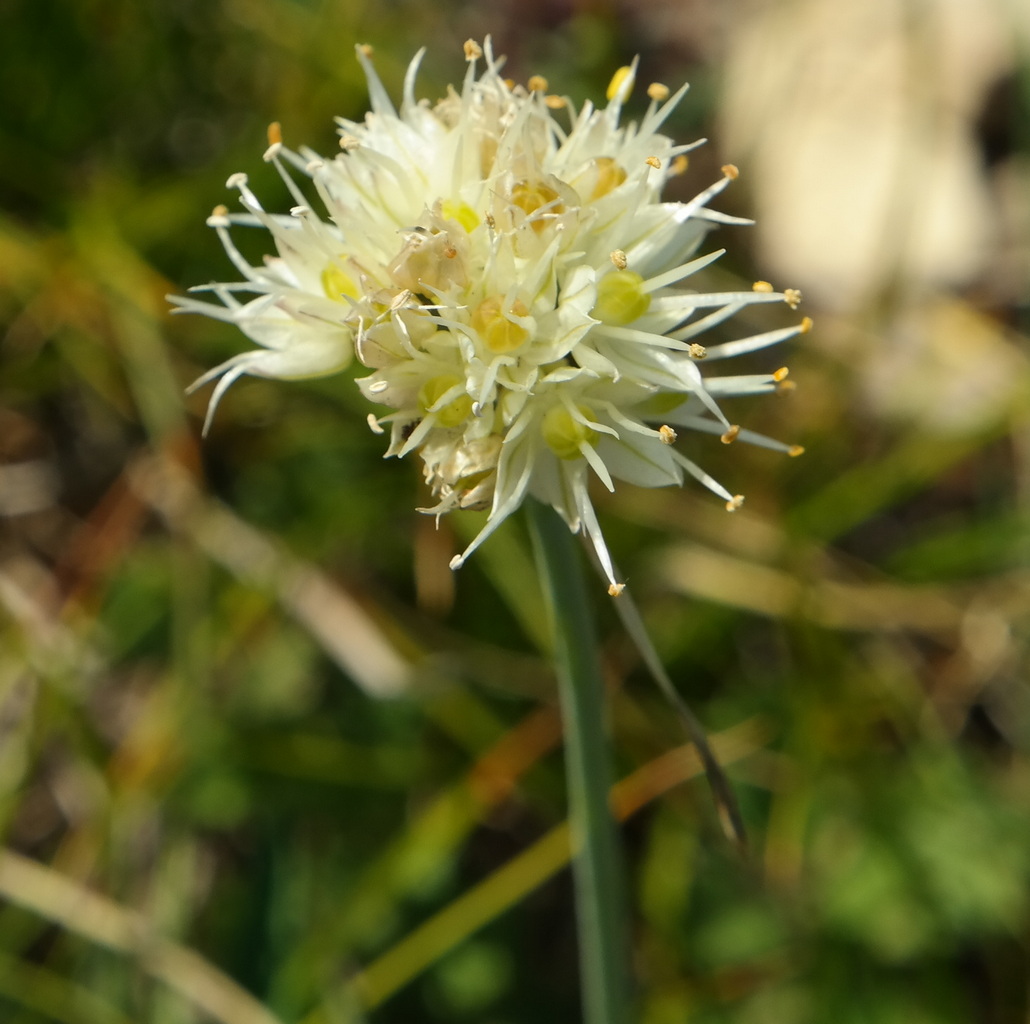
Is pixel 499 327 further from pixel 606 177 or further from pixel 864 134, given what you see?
pixel 864 134

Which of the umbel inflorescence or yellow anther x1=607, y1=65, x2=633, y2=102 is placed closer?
the umbel inflorescence

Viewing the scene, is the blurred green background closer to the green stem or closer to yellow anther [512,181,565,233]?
the green stem

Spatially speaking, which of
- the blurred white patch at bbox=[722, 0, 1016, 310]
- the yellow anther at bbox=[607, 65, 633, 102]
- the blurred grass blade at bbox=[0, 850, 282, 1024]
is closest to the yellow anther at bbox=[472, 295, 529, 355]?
the yellow anther at bbox=[607, 65, 633, 102]

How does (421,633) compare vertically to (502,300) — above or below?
below

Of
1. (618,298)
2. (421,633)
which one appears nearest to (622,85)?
(618,298)

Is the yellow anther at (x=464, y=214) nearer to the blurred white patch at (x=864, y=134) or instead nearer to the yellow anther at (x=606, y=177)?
the yellow anther at (x=606, y=177)

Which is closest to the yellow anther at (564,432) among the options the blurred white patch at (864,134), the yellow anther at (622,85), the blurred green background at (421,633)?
the yellow anther at (622,85)
